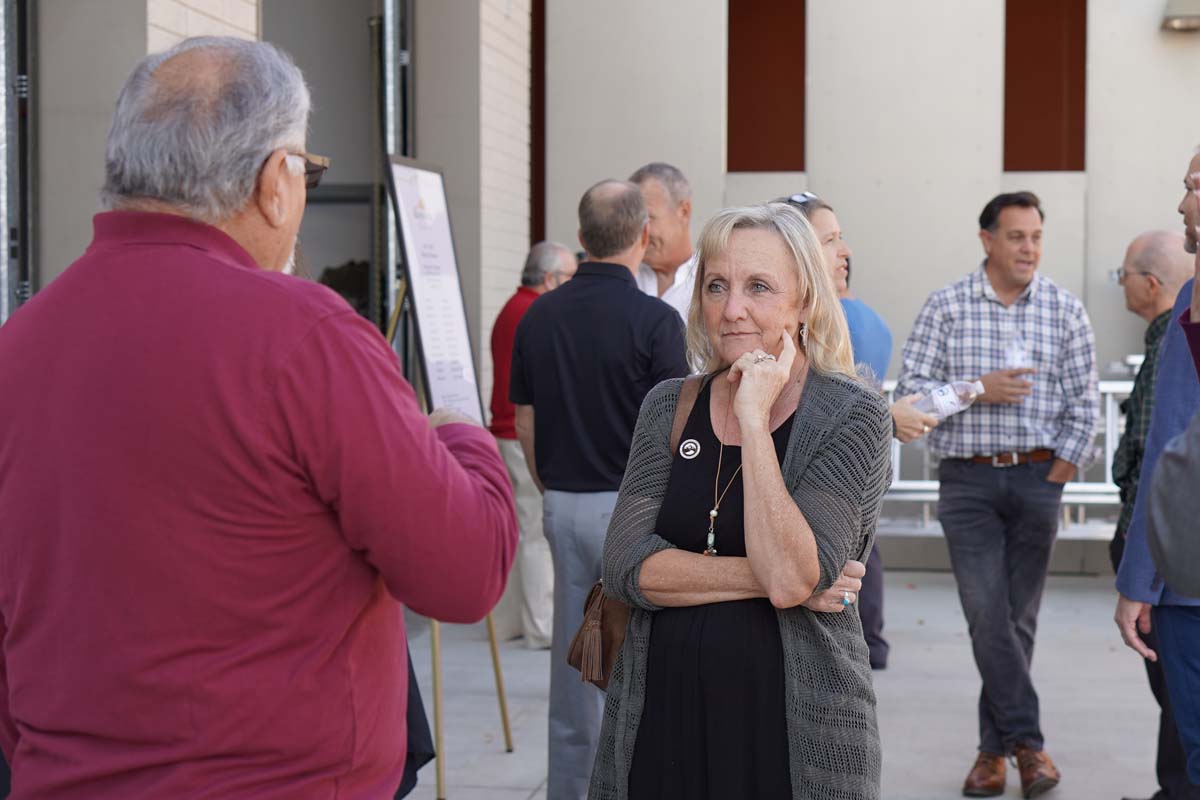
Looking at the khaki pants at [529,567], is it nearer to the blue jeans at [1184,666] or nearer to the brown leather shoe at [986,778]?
the brown leather shoe at [986,778]


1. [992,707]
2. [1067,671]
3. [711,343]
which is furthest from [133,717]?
[1067,671]

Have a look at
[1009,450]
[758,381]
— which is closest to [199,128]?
[758,381]

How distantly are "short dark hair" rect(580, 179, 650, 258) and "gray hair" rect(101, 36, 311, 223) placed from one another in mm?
2720

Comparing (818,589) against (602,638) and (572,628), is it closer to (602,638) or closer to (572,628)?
(602,638)

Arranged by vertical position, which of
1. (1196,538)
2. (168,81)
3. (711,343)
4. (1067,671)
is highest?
(168,81)

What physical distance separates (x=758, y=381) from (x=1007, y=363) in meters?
2.70

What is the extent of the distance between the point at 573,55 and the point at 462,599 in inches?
321

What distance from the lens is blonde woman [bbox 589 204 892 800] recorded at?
2402 mm

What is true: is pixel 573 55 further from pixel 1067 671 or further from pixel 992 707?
pixel 992 707

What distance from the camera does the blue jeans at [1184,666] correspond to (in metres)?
2.94

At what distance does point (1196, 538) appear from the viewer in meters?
1.52

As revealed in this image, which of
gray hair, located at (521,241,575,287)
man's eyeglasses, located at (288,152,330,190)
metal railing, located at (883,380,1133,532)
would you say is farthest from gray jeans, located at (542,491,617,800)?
metal railing, located at (883,380,1133,532)

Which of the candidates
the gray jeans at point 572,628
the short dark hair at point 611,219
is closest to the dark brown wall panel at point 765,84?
the short dark hair at point 611,219

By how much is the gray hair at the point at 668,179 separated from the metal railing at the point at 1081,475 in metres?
3.42
